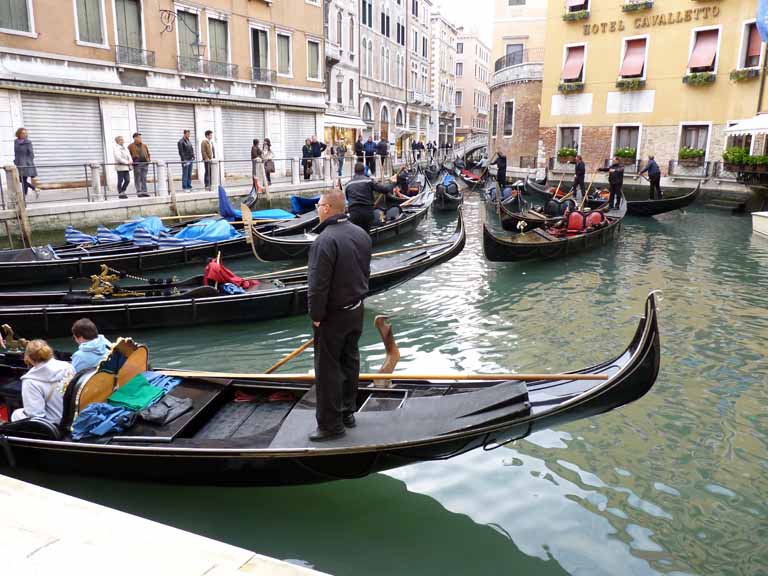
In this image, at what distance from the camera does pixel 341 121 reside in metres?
20.1

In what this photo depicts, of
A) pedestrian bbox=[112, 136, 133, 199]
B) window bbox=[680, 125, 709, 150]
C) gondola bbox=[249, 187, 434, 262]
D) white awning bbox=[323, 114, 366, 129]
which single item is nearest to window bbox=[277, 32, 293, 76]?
white awning bbox=[323, 114, 366, 129]

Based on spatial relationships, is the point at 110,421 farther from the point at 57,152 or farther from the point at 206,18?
the point at 206,18

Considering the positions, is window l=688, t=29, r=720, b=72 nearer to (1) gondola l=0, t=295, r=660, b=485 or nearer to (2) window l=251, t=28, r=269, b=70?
(2) window l=251, t=28, r=269, b=70

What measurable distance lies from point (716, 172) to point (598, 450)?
13.5 m

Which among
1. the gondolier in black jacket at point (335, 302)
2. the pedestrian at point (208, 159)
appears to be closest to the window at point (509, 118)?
the pedestrian at point (208, 159)

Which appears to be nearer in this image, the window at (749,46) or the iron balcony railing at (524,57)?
the window at (749,46)

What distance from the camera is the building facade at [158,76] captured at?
9.93 meters

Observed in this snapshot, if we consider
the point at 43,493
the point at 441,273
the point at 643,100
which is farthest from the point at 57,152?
the point at 643,100

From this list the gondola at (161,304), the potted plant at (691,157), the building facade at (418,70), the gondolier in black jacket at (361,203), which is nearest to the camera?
the gondolier in black jacket at (361,203)

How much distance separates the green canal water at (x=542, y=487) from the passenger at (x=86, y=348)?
1.81 ft

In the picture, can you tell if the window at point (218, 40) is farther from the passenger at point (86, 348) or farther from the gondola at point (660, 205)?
the passenger at point (86, 348)

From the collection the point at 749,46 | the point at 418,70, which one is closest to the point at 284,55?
the point at 749,46

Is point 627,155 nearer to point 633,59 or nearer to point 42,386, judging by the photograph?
point 633,59

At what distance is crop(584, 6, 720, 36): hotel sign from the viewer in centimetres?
1490
